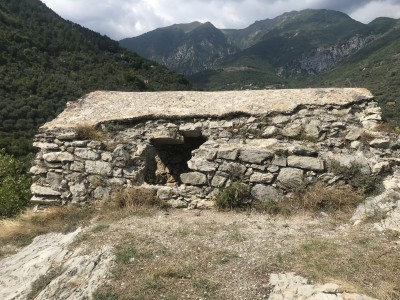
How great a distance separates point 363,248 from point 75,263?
4.27m

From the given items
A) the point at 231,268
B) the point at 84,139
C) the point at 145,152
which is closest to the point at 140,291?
the point at 231,268

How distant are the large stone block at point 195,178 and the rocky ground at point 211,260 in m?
0.81

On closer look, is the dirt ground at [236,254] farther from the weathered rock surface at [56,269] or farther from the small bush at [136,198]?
the small bush at [136,198]

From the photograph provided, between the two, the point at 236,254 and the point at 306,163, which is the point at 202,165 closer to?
the point at 306,163

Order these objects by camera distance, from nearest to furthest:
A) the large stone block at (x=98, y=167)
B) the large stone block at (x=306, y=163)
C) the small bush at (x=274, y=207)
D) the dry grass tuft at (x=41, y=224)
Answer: the small bush at (x=274, y=207) → the large stone block at (x=306, y=163) → the dry grass tuft at (x=41, y=224) → the large stone block at (x=98, y=167)

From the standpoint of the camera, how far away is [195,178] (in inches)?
303

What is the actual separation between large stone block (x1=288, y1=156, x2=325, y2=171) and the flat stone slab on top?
47.6 inches

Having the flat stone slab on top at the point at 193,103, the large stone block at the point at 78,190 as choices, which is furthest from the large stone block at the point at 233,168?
the large stone block at the point at 78,190

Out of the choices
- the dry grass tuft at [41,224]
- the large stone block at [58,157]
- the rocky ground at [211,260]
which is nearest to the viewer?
the rocky ground at [211,260]

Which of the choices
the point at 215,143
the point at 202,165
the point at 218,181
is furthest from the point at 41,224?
the point at 215,143

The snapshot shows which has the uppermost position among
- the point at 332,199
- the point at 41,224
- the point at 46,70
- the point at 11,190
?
the point at 46,70

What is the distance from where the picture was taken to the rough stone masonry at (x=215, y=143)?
727 cm

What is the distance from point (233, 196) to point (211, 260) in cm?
211

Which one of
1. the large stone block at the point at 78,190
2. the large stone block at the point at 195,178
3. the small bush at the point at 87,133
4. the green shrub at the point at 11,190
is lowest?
the green shrub at the point at 11,190
